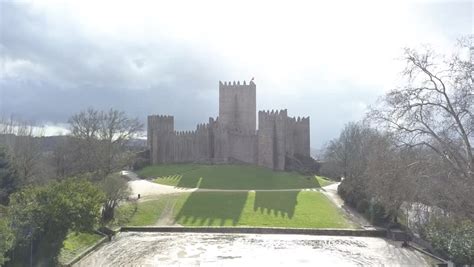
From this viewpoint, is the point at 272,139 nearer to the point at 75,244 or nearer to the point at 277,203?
the point at 277,203

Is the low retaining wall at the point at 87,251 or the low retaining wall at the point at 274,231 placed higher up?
the low retaining wall at the point at 274,231

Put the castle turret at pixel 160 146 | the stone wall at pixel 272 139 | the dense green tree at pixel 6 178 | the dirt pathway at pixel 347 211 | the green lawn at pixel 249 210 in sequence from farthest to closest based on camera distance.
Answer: the castle turret at pixel 160 146 → the stone wall at pixel 272 139 → the dense green tree at pixel 6 178 → the dirt pathway at pixel 347 211 → the green lawn at pixel 249 210

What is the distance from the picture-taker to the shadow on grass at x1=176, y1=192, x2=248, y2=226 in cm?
3167

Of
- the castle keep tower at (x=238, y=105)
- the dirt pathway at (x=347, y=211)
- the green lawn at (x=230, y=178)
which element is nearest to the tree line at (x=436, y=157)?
the dirt pathway at (x=347, y=211)

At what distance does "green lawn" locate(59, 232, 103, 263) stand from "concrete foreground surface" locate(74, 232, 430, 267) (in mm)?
718

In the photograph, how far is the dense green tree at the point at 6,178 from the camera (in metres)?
35.1

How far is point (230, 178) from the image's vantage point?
1875 inches

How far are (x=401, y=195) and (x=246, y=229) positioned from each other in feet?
39.8

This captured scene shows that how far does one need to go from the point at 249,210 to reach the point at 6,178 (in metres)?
19.4

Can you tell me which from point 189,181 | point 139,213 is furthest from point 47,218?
point 189,181

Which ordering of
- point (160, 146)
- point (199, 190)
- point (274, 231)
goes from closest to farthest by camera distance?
point (274, 231), point (199, 190), point (160, 146)

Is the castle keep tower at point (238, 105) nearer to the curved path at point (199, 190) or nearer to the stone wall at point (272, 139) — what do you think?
the stone wall at point (272, 139)

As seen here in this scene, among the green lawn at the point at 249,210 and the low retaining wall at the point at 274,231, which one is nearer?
the low retaining wall at the point at 274,231

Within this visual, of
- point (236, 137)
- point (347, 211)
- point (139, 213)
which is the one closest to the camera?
point (139, 213)
